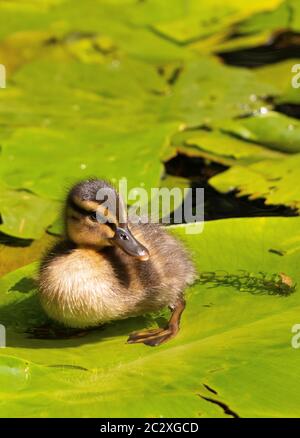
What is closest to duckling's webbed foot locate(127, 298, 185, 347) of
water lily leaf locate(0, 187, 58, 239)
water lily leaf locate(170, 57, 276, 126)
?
water lily leaf locate(0, 187, 58, 239)

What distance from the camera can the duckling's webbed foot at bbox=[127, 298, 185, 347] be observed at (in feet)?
7.98

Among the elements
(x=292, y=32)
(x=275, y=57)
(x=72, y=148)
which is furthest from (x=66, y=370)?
(x=292, y=32)

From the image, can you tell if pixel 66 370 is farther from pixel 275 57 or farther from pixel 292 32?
pixel 292 32

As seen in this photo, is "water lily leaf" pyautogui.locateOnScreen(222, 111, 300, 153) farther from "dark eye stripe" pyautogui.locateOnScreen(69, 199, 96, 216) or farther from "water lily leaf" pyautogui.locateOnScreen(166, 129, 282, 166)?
"dark eye stripe" pyautogui.locateOnScreen(69, 199, 96, 216)

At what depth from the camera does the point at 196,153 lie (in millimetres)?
4035

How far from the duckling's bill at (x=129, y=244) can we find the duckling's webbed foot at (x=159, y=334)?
0.19m

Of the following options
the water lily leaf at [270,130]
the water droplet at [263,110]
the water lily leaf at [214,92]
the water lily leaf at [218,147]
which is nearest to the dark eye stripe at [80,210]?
the water lily leaf at [218,147]

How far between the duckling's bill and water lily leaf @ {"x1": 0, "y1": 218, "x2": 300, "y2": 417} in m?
0.22

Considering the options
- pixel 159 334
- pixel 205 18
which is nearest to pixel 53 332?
pixel 159 334

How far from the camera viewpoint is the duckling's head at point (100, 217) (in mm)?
2588

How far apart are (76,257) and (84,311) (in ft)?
0.59

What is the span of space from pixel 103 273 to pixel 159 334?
0.86 ft

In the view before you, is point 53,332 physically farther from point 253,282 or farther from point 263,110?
point 263,110
